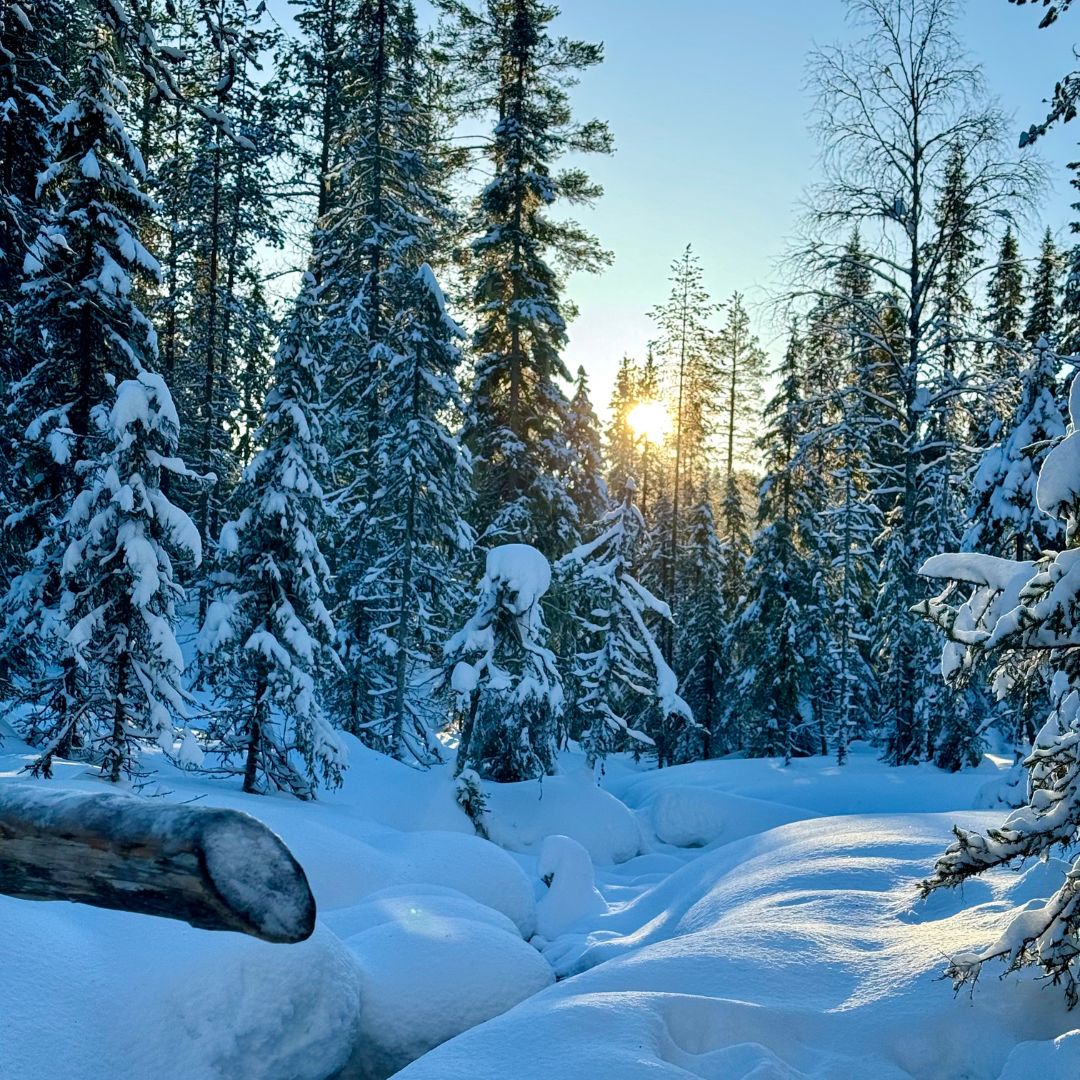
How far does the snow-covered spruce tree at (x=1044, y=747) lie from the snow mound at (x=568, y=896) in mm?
6414

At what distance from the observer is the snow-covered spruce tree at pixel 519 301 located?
723 inches

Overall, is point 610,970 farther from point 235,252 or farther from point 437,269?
point 235,252

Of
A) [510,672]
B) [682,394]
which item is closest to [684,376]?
[682,394]

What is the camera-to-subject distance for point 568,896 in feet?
33.3

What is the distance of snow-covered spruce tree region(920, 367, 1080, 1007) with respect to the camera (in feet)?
12.2

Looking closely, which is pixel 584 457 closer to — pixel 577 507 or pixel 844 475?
pixel 577 507

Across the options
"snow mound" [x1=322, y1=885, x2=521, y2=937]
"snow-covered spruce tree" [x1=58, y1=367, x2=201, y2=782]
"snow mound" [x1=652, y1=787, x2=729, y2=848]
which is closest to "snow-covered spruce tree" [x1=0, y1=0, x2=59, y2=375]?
"snow-covered spruce tree" [x1=58, y1=367, x2=201, y2=782]

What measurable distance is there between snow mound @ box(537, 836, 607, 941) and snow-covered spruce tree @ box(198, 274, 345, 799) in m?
4.49

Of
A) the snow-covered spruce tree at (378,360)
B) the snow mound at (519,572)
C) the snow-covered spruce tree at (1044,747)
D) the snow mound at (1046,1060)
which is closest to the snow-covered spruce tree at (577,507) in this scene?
the snow-covered spruce tree at (378,360)

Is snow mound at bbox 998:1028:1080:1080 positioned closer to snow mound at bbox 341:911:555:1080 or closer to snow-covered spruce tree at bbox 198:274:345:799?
snow mound at bbox 341:911:555:1080

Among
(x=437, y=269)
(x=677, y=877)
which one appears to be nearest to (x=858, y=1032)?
(x=677, y=877)

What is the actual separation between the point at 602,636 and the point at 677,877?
8.38 m

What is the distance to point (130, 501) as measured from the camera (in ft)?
34.1

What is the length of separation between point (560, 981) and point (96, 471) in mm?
8777
